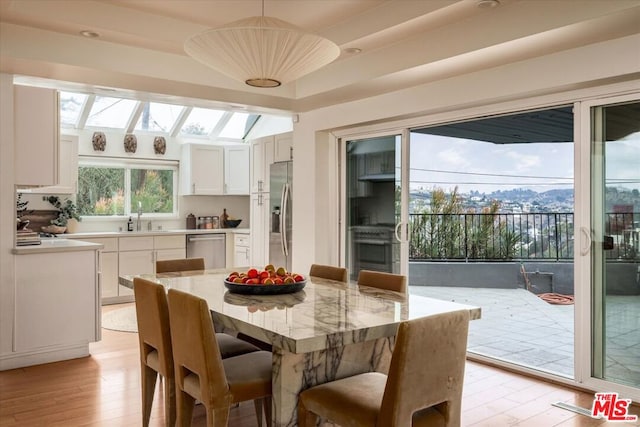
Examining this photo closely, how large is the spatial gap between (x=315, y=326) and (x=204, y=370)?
50 cm

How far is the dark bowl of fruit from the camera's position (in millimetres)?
2727

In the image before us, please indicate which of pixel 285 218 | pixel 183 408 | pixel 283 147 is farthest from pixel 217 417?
pixel 283 147

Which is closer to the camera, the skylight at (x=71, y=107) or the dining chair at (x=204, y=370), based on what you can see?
the dining chair at (x=204, y=370)

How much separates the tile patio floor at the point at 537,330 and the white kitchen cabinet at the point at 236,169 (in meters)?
2.83

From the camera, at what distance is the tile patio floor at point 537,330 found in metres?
3.37

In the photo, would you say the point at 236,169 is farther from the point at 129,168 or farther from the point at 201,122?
the point at 129,168

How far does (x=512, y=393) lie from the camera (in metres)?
3.53

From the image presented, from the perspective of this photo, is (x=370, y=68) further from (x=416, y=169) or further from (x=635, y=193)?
(x=635, y=193)

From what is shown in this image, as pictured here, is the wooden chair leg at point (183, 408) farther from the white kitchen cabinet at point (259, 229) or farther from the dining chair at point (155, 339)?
the white kitchen cabinet at point (259, 229)

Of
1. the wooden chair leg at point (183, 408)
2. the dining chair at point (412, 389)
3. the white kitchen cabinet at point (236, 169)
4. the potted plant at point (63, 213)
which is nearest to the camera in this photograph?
the dining chair at point (412, 389)

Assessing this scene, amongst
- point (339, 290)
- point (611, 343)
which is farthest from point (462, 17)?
point (611, 343)

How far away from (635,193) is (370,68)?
6.83 ft

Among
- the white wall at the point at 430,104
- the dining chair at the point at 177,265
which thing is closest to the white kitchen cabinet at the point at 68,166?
the white wall at the point at 430,104

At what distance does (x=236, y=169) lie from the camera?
759 cm
